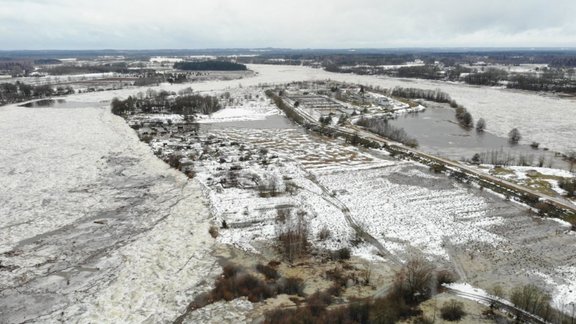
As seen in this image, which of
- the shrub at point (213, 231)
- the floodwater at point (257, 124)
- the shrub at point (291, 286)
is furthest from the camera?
the floodwater at point (257, 124)

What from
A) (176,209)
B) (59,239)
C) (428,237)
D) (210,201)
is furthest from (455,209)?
(59,239)

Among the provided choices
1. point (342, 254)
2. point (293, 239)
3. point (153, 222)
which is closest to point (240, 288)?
point (293, 239)

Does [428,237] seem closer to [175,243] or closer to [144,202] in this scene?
[175,243]

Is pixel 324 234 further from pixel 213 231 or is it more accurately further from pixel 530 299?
pixel 530 299

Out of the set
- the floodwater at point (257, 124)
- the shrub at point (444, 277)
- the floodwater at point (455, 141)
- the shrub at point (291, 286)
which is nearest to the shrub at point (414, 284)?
the shrub at point (444, 277)

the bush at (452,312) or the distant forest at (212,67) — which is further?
the distant forest at (212,67)

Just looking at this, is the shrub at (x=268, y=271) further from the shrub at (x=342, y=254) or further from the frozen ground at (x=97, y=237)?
the shrub at (x=342, y=254)
